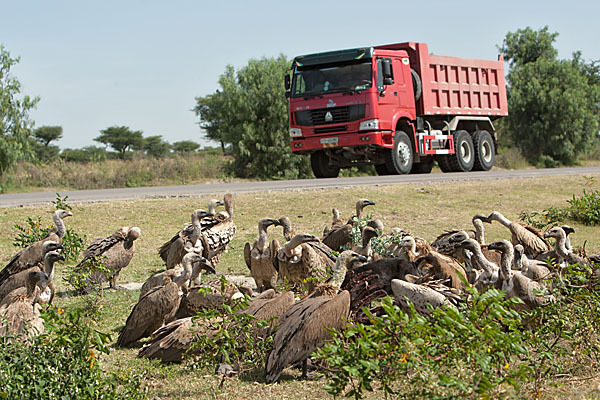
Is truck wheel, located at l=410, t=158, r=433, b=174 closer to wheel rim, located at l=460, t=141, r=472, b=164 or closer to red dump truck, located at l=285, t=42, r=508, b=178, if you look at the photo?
red dump truck, located at l=285, t=42, r=508, b=178

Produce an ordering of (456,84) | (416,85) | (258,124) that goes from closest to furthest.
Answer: (416,85) → (456,84) → (258,124)

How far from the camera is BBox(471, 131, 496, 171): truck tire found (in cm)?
2700

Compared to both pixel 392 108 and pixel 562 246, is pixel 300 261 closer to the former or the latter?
pixel 562 246

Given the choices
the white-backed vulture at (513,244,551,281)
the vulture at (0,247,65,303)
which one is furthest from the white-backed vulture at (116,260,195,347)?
the white-backed vulture at (513,244,551,281)

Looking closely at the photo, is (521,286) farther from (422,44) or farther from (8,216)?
(422,44)

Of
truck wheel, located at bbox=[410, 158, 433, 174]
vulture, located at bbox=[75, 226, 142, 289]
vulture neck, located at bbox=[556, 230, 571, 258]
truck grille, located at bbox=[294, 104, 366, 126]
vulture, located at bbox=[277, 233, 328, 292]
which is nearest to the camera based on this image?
vulture neck, located at bbox=[556, 230, 571, 258]

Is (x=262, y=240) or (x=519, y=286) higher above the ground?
(x=262, y=240)

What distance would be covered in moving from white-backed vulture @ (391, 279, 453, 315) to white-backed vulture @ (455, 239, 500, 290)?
0.96m

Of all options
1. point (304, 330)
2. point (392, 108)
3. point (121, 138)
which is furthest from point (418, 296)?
point (121, 138)

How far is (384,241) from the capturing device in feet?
27.4

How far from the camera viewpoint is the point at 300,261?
819cm

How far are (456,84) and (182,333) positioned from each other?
2131 cm

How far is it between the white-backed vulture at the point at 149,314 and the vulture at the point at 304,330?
56.1 inches

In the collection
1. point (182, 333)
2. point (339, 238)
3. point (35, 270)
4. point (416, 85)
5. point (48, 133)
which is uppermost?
point (48, 133)
